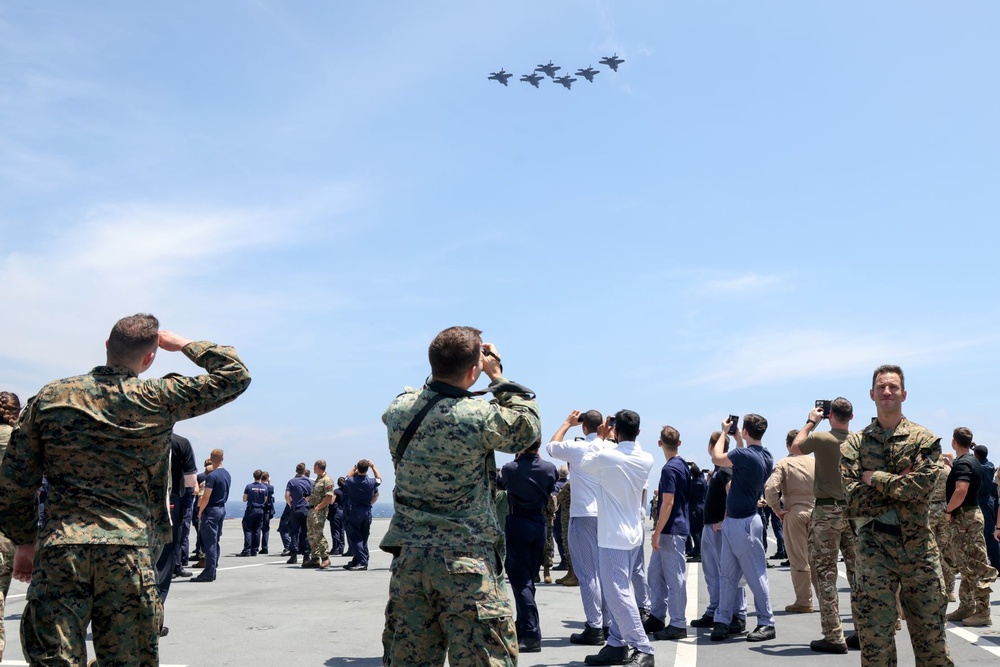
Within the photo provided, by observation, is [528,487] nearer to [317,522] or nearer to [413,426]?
[413,426]

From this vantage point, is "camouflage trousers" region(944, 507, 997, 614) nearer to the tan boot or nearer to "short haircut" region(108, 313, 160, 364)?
the tan boot

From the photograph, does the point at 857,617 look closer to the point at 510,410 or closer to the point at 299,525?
the point at 510,410

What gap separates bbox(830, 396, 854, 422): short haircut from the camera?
8.94 m

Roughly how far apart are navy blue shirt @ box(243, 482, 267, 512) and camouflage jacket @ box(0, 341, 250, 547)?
58.2 ft

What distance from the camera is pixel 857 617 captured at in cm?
580

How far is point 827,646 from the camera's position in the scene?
27.0 ft

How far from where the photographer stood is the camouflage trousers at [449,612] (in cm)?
385

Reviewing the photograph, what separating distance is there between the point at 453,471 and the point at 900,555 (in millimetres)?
3361

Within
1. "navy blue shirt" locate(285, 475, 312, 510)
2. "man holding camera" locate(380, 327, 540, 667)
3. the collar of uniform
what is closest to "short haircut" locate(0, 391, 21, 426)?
the collar of uniform

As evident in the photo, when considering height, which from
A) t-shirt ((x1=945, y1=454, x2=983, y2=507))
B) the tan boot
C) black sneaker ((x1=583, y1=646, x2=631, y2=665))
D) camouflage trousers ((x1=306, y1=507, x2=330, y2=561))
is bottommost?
the tan boot

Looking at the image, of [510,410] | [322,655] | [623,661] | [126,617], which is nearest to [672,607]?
[623,661]

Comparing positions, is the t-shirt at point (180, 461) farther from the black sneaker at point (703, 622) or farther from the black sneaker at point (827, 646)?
the black sneaker at point (827, 646)

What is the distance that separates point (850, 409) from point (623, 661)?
3.42m

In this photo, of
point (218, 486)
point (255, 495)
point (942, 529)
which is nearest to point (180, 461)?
point (218, 486)
